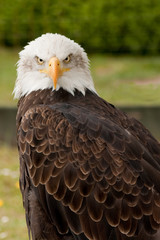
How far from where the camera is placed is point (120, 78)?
438 inches

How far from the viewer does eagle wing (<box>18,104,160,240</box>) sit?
4.21m

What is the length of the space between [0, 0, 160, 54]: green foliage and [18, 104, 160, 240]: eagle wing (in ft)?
24.6

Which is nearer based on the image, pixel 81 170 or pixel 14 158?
pixel 81 170

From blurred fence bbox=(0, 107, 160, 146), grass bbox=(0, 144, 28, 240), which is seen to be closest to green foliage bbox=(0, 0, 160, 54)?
blurred fence bbox=(0, 107, 160, 146)

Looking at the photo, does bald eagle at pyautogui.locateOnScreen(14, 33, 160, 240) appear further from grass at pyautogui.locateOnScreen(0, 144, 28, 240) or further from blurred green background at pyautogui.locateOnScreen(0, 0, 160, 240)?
blurred green background at pyautogui.locateOnScreen(0, 0, 160, 240)

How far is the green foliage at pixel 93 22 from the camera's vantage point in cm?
1173

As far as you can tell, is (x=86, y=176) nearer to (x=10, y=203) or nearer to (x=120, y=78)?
(x=10, y=203)

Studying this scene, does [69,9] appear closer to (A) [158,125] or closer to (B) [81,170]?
(A) [158,125]

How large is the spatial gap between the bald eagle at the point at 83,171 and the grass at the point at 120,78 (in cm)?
521

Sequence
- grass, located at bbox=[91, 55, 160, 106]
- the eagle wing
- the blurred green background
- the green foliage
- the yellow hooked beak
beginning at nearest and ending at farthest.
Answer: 1. the eagle wing
2. the yellow hooked beak
3. grass, located at bbox=[91, 55, 160, 106]
4. the blurred green background
5. the green foliage

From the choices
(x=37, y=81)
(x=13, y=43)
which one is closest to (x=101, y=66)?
(x=13, y=43)

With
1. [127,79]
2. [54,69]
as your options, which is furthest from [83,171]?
[127,79]

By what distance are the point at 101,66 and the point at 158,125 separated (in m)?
2.76

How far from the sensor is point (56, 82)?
4.57 m
